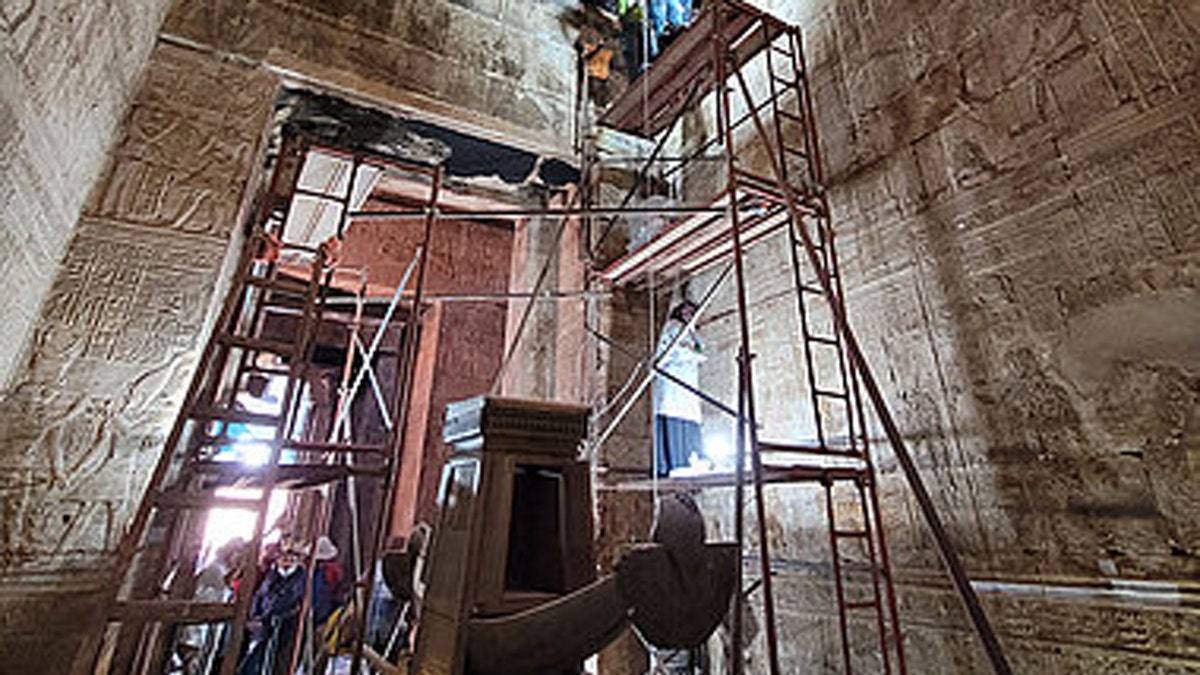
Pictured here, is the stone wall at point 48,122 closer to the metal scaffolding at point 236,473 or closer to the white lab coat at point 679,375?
the metal scaffolding at point 236,473

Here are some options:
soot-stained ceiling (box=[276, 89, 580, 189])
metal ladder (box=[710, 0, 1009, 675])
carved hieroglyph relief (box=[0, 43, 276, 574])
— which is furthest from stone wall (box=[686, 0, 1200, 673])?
carved hieroglyph relief (box=[0, 43, 276, 574])

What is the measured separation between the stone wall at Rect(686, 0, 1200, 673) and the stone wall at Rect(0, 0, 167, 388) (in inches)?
198

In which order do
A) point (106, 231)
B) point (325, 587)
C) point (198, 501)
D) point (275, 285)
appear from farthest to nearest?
point (325, 587), point (106, 231), point (275, 285), point (198, 501)

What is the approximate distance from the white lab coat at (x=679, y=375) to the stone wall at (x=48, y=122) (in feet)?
13.4

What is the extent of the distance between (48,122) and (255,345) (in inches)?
69.5

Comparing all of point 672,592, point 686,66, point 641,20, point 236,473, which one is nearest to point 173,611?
point 236,473

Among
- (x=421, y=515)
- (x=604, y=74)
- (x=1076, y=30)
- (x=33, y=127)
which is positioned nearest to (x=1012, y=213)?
(x=1076, y=30)

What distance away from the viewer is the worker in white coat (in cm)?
469

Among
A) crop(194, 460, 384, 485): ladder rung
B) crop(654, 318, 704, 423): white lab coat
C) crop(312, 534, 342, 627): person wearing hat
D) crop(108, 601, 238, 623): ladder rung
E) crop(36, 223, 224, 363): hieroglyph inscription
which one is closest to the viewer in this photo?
crop(108, 601, 238, 623): ladder rung

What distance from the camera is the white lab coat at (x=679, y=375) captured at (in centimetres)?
480

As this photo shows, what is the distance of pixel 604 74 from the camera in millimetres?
6258

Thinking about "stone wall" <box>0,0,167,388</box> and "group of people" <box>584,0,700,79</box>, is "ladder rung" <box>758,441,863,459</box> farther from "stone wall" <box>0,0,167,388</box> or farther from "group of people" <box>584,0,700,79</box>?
"group of people" <box>584,0,700,79</box>

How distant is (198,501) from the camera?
8.67 ft

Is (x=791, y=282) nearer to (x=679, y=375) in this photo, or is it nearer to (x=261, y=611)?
(x=679, y=375)
